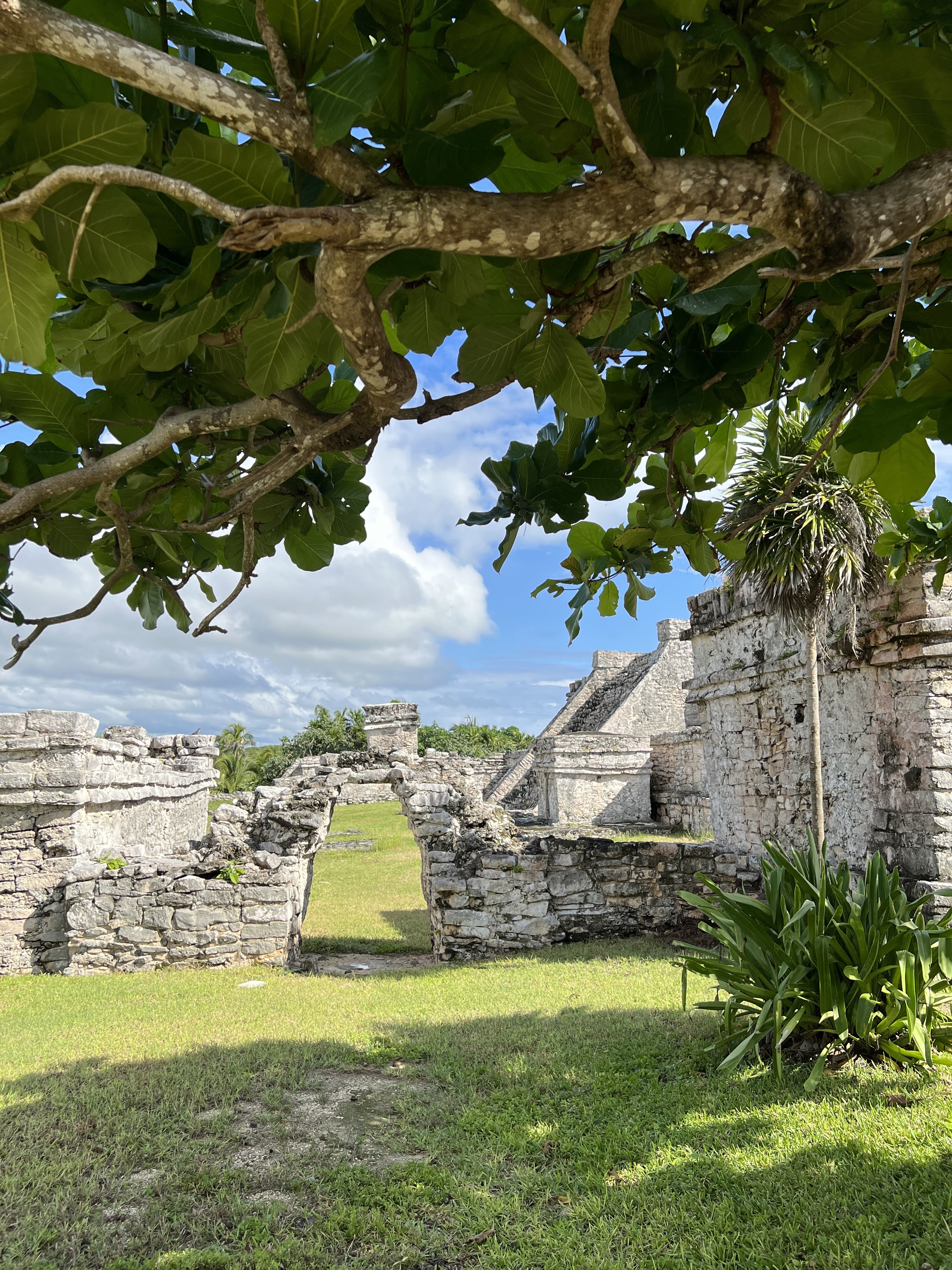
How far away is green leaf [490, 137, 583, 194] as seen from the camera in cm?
151

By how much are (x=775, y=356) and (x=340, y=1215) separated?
3859 mm

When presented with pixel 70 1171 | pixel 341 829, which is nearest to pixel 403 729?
pixel 341 829

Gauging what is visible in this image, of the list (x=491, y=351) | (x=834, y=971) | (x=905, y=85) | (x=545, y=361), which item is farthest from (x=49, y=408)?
(x=834, y=971)

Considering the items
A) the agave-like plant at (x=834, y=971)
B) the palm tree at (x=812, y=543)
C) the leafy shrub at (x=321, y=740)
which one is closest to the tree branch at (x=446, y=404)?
the agave-like plant at (x=834, y=971)

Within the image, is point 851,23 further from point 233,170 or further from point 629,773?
point 629,773

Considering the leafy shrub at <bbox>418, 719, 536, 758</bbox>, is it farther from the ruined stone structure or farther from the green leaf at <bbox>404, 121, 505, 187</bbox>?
the green leaf at <bbox>404, 121, 505, 187</bbox>

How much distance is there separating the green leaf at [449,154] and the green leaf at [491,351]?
0.35 meters

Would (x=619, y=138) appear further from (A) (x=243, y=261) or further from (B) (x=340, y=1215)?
(B) (x=340, y=1215)

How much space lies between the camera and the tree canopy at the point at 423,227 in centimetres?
110

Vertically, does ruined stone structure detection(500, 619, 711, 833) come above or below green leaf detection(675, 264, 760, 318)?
below

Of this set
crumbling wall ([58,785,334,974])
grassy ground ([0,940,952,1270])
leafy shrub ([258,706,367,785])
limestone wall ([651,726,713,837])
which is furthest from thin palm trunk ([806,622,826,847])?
leafy shrub ([258,706,367,785])

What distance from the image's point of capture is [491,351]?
159 centimetres

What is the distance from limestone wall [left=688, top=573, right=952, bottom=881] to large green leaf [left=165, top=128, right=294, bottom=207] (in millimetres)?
6759

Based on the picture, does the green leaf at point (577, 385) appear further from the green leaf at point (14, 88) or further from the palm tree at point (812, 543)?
the palm tree at point (812, 543)
